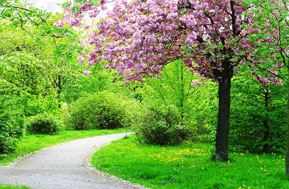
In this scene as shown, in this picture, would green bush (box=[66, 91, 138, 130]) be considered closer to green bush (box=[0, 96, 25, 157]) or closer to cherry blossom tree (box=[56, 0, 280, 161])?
green bush (box=[0, 96, 25, 157])

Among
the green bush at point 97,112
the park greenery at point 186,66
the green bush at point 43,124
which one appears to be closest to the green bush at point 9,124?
the park greenery at point 186,66

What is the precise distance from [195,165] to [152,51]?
14.1 feet

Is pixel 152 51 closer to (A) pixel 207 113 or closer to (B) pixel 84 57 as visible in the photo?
(B) pixel 84 57

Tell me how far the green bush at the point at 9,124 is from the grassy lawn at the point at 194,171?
4.18 m

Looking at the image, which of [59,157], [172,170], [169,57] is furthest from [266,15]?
[59,157]

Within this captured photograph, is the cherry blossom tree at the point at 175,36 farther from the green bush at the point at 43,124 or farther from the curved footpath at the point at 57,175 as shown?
the green bush at the point at 43,124

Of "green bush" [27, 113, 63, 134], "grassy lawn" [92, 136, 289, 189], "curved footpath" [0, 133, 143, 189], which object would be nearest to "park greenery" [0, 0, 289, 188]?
"grassy lawn" [92, 136, 289, 189]

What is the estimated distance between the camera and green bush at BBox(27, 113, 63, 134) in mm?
23719

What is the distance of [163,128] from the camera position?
16516 mm

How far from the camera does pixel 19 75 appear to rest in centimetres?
1683

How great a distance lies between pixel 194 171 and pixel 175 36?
4.50m

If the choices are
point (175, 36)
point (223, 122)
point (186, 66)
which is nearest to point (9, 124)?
point (186, 66)

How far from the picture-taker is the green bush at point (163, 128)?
54.5 ft

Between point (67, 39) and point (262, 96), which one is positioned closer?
point (67, 39)
